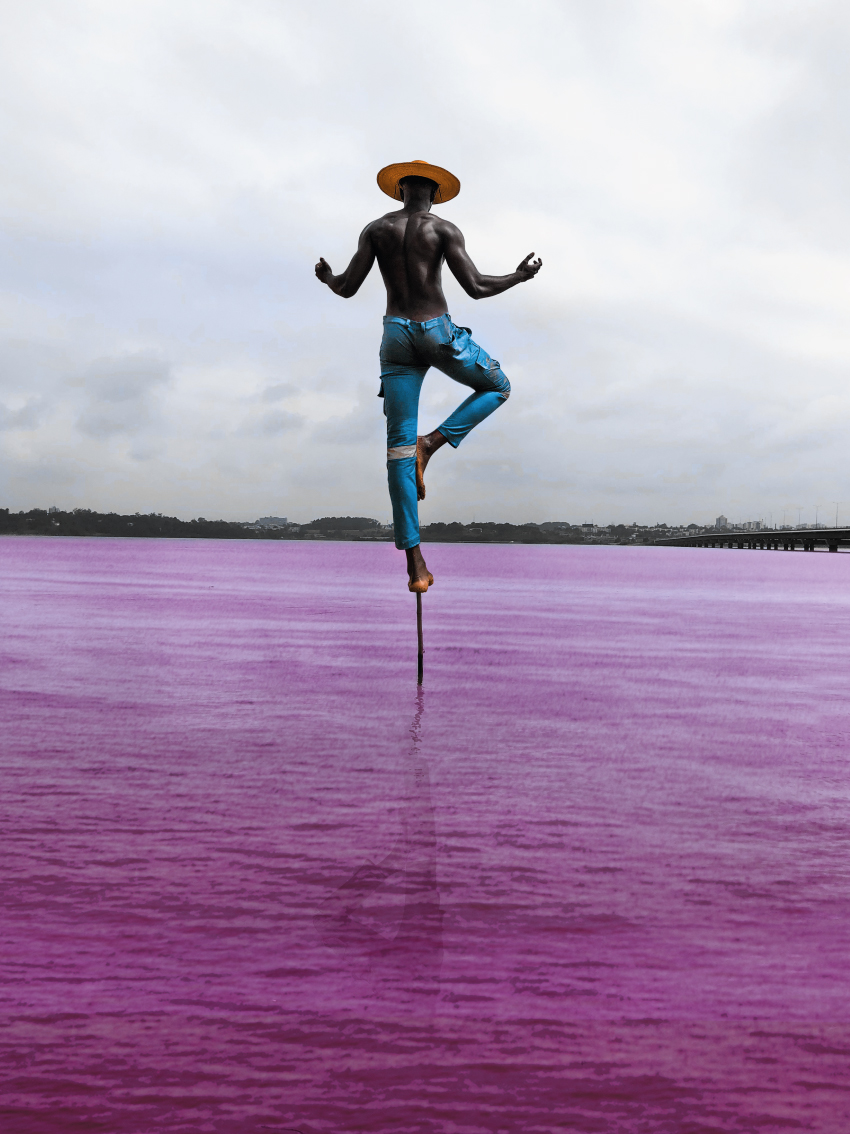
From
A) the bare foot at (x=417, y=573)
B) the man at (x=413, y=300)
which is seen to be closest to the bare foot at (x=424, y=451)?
the man at (x=413, y=300)

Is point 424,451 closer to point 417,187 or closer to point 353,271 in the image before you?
point 353,271

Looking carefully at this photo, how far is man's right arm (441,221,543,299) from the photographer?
7.04m

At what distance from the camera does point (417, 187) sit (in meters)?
7.13

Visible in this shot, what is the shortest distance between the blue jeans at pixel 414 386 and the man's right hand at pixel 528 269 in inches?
21.0

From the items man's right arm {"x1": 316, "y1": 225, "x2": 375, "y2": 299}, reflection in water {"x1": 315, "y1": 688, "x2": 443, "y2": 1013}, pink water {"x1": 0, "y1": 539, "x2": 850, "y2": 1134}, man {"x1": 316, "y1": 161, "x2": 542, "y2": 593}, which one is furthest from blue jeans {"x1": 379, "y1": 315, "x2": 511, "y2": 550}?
reflection in water {"x1": 315, "y1": 688, "x2": 443, "y2": 1013}

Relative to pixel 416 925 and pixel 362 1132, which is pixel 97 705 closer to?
pixel 416 925

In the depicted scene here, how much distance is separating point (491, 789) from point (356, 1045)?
7.84 feet

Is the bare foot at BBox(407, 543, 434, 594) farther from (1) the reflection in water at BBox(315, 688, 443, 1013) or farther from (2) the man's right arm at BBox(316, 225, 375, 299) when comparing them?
(1) the reflection in water at BBox(315, 688, 443, 1013)

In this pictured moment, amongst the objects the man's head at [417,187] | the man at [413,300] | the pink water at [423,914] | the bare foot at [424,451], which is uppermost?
the man's head at [417,187]

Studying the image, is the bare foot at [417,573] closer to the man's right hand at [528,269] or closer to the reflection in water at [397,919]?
the man's right hand at [528,269]

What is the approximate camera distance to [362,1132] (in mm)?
1760

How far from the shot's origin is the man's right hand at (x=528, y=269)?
23.5 feet

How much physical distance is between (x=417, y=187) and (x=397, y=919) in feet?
18.6

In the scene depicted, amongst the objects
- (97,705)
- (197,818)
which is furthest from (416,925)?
(97,705)
